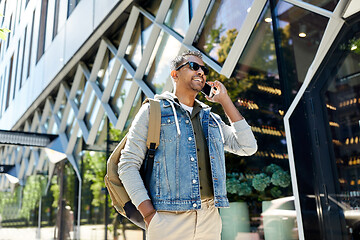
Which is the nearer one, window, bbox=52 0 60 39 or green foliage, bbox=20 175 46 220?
window, bbox=52 0 60 39

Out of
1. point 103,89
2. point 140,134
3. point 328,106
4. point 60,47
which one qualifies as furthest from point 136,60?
point 140,134

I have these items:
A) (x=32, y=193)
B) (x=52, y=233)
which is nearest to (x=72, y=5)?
(x=52, y=233)

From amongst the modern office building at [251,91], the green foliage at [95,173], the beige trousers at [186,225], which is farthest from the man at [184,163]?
the green foliage at [95,173]

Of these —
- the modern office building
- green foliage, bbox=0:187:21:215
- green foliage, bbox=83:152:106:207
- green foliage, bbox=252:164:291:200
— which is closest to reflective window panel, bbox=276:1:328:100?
the modern office building

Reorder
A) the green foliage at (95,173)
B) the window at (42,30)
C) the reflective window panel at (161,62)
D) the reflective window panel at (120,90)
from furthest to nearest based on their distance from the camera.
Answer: the window at (42,30) → the green foliage at (95,173) → the reflective window panel at (120,90) → the reflective window panel at (161,62)

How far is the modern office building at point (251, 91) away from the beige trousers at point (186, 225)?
239 cm

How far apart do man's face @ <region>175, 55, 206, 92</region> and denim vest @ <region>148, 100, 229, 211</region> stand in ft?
0.55

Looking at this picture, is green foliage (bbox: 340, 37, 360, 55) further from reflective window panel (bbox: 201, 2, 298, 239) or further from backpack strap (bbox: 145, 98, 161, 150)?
backpack strap (bbox: 145, 98, 161, 150)

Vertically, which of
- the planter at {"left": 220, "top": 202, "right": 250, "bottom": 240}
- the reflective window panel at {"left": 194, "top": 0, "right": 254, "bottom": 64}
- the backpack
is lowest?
the planter at {"left": 220, "top": 202, "right": 250, "bottom": 240}

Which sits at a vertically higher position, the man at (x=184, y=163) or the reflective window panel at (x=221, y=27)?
the reflective window panel at (x=221, y=27)

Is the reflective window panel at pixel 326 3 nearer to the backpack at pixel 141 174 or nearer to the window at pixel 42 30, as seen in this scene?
the backpack at pixel 141 174

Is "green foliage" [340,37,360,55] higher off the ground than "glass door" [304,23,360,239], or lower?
higher

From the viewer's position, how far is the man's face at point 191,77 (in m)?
2.24

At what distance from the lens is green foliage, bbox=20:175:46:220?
14070 mm
